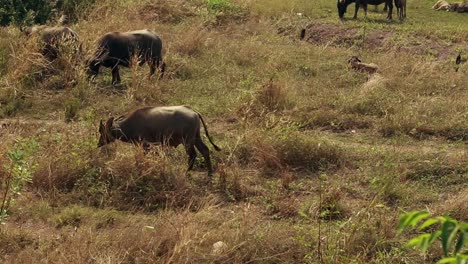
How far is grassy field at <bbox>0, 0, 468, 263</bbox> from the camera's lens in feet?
16.3

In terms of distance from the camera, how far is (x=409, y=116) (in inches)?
318

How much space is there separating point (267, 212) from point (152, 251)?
1.48m

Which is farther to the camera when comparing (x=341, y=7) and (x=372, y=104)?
(x=341, y=7)

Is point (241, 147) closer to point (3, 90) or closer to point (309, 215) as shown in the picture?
point (309, 215)

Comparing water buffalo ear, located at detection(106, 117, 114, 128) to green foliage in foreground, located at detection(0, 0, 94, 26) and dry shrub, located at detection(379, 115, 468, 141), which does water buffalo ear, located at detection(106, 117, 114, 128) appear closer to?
dry shrub, located at detection(379, 115, 468, 141)

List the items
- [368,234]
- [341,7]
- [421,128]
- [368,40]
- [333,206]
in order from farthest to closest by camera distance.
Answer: [341,7]
[368,40]
[421,128]
[333,206]
[368,234]

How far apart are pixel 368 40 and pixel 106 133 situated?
27.5ft

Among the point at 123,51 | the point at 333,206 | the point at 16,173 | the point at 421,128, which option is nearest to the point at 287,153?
the point at 333,206

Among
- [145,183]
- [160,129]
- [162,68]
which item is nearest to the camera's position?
[145,183]

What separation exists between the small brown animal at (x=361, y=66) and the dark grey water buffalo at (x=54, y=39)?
4536mm

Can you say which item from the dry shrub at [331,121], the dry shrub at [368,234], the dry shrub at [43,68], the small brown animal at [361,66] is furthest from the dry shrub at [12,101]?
the small brown animal at [361,66]

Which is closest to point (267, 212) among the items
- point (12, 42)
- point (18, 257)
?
point (18, 257)

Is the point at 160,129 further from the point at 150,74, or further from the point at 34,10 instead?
the point at 34,10

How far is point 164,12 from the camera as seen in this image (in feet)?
48.8
